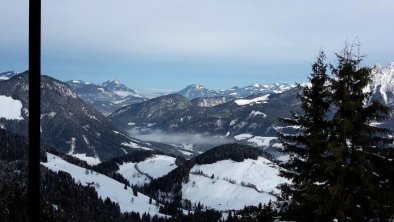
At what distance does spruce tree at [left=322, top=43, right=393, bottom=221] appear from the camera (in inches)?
1026

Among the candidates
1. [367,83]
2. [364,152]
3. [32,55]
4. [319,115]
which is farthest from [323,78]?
[32,55]

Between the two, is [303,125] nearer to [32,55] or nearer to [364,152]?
[364,152]

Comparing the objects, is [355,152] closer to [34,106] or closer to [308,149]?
[308,149]

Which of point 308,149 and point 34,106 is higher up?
point 34,106

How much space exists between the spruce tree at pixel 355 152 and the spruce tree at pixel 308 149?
6.90 ft

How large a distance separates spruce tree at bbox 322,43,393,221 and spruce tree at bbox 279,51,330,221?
210cm

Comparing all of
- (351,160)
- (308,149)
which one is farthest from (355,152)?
(308,149)

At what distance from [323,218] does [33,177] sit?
82.6 ft

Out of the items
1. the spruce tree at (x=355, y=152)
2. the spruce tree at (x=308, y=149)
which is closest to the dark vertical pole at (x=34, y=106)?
the spruce tree at (x=355, y=152)

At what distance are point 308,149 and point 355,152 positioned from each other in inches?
256

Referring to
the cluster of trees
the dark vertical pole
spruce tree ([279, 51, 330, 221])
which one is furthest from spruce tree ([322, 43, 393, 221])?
the dark vertical pole

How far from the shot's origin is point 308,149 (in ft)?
109

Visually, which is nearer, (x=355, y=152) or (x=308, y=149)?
(x=355, y=152)

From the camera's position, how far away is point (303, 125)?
110 feet
